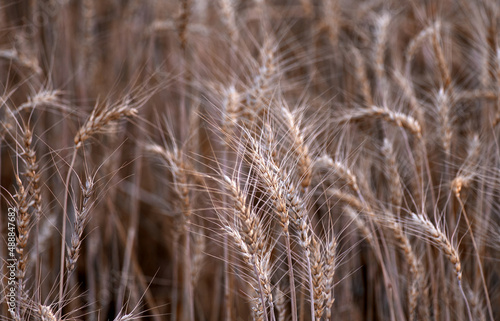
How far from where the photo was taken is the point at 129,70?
279 centimetres

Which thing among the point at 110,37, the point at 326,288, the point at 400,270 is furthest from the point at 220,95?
the point at 110,37

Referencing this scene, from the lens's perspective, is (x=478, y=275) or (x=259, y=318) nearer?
(x=259, y=318)

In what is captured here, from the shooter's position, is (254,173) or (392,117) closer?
(254,173)

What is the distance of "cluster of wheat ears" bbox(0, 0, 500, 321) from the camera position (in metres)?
1.35

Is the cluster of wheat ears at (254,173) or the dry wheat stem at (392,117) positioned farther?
the dry wheat stem at (392,117)

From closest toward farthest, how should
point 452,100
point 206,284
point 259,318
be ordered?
point 259,318
point 452,100
point 206,284

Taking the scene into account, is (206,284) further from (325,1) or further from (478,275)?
(325,1)

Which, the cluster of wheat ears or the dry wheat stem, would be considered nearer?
the cluster of wheat ears

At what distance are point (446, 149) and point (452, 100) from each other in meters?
0.27

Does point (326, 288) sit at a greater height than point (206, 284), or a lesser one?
greater

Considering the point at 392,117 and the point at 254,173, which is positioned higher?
the point at 392,117

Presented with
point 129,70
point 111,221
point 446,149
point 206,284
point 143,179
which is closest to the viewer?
point 446,149

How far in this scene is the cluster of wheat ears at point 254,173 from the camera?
53.2 inches

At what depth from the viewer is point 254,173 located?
59.2 inches
